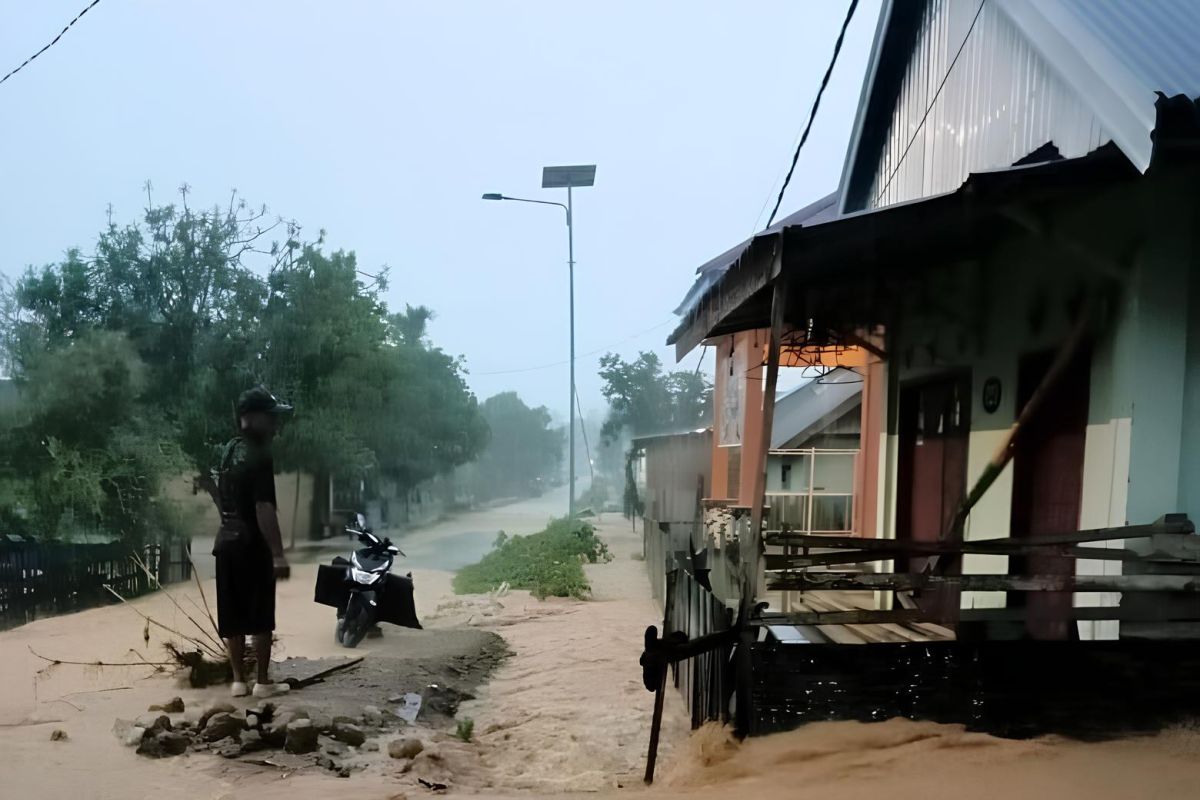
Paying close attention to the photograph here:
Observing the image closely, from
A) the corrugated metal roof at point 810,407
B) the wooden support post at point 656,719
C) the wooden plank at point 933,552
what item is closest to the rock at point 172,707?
the wooden support post at point 656,719

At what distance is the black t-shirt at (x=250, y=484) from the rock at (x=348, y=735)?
1.57m

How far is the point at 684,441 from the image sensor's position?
1438 cm

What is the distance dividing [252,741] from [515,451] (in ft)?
38.3

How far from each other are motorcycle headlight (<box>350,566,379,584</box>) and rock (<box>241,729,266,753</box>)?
9.44ft

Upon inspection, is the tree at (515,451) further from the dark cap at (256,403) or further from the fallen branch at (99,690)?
→ the fallen branch at (99,690)

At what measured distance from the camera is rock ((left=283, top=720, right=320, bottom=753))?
13.1 feet

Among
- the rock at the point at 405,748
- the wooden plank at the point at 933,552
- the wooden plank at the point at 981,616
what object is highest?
the wooden plank at the point at 933,552

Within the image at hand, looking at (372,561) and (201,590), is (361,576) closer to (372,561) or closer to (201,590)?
(372,561)

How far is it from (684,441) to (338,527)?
26.9 feet

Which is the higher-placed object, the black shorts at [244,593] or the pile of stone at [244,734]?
the black shorts at [244,593]

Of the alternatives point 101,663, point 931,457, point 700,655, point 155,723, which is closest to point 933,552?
point 700,655

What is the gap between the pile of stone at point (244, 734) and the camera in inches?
155

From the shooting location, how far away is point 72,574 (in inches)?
254

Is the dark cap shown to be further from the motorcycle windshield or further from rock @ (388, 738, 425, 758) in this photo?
rock @ (388, 738, 425, 758)
